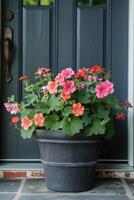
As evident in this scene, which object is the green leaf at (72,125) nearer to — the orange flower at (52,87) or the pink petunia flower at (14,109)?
the orange flower at (52,87)

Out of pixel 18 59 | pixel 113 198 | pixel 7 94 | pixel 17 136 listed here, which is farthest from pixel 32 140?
pixel 113 198

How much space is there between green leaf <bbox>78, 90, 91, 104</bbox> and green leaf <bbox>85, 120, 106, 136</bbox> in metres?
0.14

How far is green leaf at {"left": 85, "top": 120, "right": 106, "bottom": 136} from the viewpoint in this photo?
278 centimetres

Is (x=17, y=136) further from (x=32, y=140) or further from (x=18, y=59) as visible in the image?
(x=18, y=59)

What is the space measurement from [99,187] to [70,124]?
546mm

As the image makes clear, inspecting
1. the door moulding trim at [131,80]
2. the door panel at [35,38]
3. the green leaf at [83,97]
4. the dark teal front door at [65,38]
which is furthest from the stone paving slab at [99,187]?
the door panel at [35,38]

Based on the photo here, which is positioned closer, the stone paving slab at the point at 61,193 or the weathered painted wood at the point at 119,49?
the stone paving slab at the point at 61,193

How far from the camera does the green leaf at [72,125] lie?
2730 millimetres

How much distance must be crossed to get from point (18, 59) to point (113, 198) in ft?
4.00

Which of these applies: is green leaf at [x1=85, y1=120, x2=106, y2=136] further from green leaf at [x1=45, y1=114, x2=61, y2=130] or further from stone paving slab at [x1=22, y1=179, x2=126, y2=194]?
stone paving slab at [x1=22, y1=179, x2=126, y2=194]

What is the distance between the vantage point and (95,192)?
292 cm

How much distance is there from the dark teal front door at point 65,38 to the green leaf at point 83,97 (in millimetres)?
506

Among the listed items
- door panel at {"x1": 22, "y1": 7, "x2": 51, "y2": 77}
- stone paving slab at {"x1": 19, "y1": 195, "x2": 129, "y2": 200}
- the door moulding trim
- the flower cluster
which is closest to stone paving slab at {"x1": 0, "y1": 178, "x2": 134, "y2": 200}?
stone paving slab at {"x1": 19, "y1": 195, "x2": 129, "y2": 200}

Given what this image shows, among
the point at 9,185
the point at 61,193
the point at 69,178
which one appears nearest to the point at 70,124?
the point at 69,178
